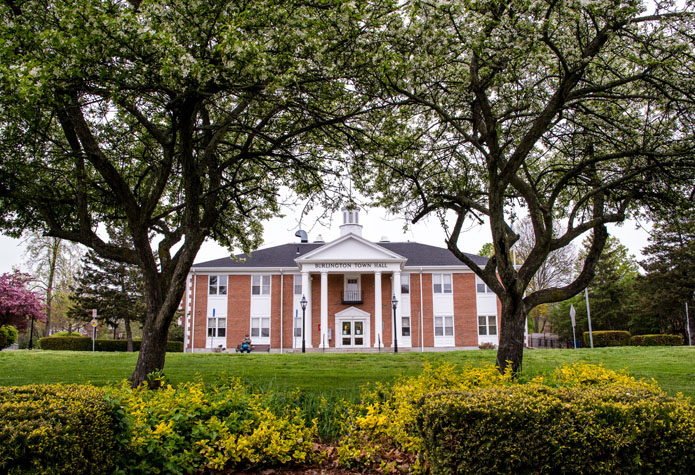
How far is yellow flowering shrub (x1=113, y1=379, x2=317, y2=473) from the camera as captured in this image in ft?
15.1

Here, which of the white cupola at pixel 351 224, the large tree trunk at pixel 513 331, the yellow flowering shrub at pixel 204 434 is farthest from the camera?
the white cupola at pixel 351 224

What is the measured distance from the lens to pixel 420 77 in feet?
27.9

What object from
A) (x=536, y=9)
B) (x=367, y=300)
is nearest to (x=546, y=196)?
(x=536, y=9)

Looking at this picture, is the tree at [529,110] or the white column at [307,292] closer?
the tree at [529,110]

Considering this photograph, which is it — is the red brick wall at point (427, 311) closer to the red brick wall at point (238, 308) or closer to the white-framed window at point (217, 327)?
the red brick wall at point (238, 308)

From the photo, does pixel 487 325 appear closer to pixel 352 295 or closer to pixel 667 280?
pixel 352 295

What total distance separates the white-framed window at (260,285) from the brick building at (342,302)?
3.1 inches

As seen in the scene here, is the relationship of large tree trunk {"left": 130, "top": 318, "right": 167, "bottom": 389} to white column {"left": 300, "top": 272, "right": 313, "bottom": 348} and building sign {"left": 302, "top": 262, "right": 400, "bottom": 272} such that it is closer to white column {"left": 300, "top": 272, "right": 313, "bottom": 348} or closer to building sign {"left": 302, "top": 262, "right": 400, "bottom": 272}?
white column {"left": 300, "top": 272, "right": 313, "bottom": 348}

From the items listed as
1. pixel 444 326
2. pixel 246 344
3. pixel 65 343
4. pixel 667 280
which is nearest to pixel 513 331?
pixel 246 344

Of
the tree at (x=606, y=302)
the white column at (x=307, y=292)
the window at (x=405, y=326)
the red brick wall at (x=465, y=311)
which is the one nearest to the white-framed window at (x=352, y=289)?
the white column at (x=307, y=292)

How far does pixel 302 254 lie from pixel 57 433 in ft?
124

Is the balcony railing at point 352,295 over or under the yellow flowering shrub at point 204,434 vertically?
over

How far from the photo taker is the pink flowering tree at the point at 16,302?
1225 inches

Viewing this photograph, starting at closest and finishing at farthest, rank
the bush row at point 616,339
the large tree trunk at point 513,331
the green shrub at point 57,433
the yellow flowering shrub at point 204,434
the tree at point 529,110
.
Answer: the green shrub at point 57,433 → the yellow flowering shrub at point 204,434 → the tree at point 529,110 → the large tree trunk at point 513,331 → the bush row at point 616,339
